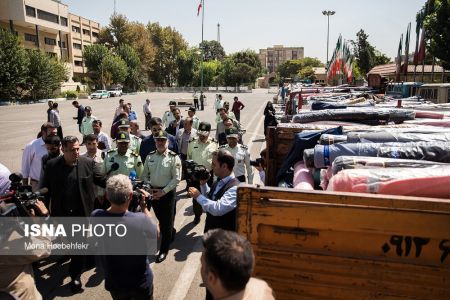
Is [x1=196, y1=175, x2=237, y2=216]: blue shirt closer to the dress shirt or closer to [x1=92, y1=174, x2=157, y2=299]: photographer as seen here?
[x1=92, y1=174, x2=157, y2=299]: photographer

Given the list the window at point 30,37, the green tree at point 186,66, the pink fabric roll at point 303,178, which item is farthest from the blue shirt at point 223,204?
the green tree at point 186,66

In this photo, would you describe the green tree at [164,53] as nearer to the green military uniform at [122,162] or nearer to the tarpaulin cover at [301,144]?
the green military uniform at [122,162]

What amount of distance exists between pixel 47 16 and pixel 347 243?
67477mm

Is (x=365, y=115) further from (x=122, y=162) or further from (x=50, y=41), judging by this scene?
(x=50, y=41)

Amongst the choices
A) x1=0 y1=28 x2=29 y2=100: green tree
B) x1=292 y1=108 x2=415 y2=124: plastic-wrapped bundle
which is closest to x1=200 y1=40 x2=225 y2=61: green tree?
x1=0 y1=28 x2=29 y2=100: green tree

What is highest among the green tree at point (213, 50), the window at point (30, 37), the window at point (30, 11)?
the green tree at point (213, 50)

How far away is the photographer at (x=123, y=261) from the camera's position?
2.95 metres

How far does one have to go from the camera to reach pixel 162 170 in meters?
5.02

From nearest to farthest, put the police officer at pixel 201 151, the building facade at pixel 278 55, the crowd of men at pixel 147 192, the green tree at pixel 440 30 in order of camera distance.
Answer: the crowd of men at pixel 147 192, the police officer at pixel 201 151, the green tree at pixel 440 30, the building facade at pixel 278 55

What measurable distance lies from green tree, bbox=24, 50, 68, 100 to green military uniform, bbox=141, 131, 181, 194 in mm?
43750

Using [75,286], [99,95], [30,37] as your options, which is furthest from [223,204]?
[30,37]

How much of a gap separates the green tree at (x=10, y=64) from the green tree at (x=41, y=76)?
250 cm

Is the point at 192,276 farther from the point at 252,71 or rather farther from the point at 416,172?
the point at 252,71

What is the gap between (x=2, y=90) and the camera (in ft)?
125
